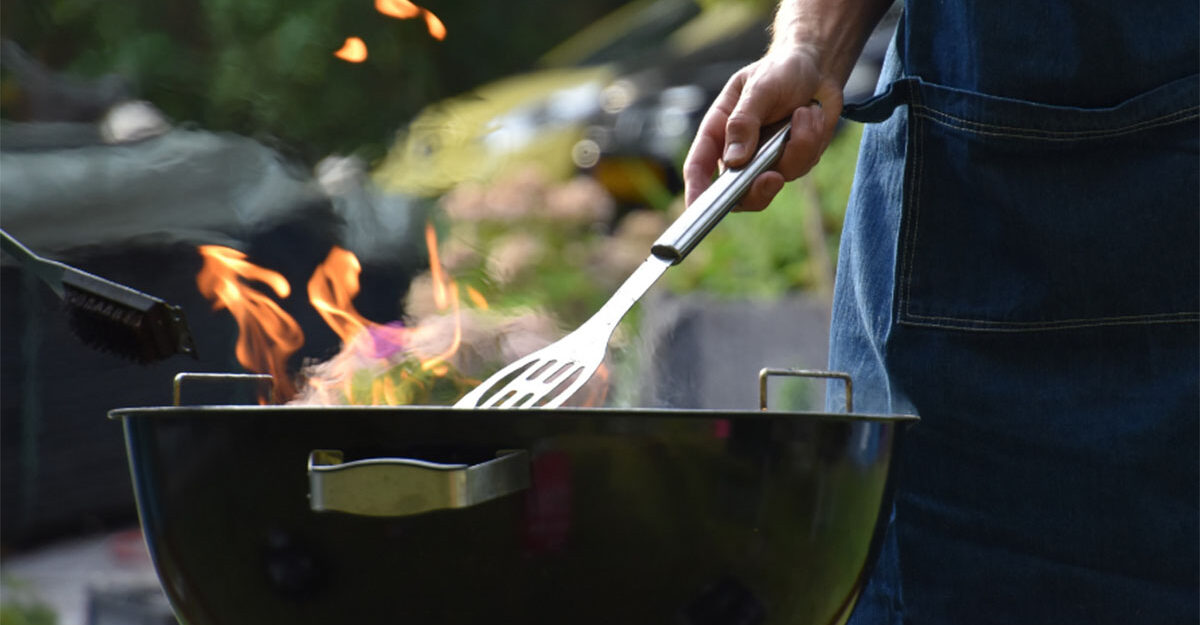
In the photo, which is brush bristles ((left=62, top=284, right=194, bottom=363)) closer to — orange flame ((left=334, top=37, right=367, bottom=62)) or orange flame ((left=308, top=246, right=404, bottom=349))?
orange flame ((left=308, top=246, right=404, bottom=349))

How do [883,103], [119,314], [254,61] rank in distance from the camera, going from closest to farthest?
[119,314], [883,103], [254,61]

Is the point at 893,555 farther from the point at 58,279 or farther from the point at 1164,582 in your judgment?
the point at 58,279

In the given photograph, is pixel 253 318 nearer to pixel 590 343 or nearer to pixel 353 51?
pixel 590 343

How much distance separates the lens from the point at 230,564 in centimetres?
72

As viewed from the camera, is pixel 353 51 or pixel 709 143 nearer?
pixel 709 143

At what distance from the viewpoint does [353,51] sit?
2.56m

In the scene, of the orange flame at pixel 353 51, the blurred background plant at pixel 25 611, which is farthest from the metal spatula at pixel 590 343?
the orange flame at pixel 353 51

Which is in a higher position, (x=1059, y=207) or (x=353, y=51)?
(x=353, y=51)

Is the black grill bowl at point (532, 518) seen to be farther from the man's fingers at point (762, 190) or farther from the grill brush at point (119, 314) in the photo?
the man's fingers at point (762, 190)

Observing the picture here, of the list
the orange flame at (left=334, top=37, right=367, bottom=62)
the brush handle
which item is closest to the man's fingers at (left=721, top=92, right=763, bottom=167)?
the brush handle

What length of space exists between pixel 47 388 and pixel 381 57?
117 centimetres

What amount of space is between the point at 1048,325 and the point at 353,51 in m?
1.92

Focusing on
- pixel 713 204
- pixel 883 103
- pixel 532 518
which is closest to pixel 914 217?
pixel 883 103

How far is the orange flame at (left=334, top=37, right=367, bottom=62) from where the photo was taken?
8.62 ft
